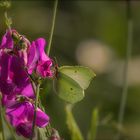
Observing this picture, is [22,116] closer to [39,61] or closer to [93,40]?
[39,61]

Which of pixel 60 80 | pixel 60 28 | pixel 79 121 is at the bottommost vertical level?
pixel 79 121

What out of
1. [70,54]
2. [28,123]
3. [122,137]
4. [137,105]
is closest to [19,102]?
[28,123]

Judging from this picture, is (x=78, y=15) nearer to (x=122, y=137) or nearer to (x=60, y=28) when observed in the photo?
(x=60, y=28)

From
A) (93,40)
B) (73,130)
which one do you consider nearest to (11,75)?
(73,130)

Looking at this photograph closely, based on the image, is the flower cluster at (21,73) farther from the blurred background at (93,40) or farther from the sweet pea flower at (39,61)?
the blurred background at (93,40)

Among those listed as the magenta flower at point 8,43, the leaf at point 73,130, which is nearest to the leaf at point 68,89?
the magenta flower at point 8,43

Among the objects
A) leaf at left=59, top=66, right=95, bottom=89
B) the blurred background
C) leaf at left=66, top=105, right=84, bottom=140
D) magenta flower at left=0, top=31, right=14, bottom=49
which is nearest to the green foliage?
leaf at left=59, top=66, right=95, bottom=89

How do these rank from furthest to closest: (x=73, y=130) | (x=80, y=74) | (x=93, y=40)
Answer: (x=93, y=40), (x=73, y=130), (x=80, y=74)
